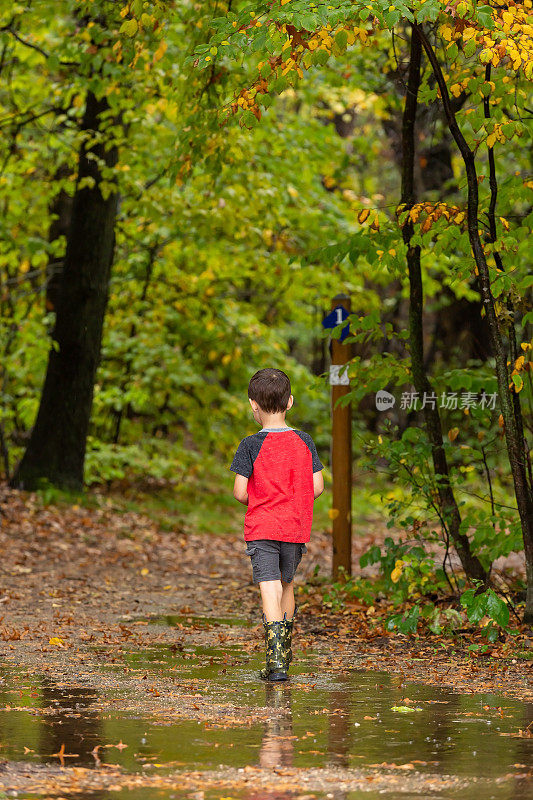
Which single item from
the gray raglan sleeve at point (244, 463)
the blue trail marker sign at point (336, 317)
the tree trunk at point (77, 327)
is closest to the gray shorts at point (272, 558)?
the gray raglan sleeve at point (244, 463)

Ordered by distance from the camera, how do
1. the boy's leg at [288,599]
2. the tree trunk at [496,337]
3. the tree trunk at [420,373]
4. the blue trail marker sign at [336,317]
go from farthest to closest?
the blue trail marker sign at [336,317]
the tree trunk at [420,373]
the tree trunk at [496,337]
the boy's leg at [288,599]

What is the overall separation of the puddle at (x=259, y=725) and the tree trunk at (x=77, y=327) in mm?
8822

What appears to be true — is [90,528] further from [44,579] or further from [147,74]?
[147,74]

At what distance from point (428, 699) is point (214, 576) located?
6686 millimetres

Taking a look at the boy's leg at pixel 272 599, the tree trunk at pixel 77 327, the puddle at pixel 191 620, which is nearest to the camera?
the boy's leg at pixel 272 599

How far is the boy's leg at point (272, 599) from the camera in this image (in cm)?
640

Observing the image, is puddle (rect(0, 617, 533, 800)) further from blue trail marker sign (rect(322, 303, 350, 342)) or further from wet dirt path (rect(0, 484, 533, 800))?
blue trail marker sign (rect(322, 303, 350, 342))

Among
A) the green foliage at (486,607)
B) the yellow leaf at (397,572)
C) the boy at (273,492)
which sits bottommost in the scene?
the green foliage at (486,607)

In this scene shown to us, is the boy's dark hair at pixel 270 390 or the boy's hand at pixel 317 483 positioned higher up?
the boy's dark hair at pixel 270 390

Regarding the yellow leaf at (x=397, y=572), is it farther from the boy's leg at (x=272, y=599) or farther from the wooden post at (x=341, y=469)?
the boy's leg at (x=272, y=599)

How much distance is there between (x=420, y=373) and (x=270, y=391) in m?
2.43

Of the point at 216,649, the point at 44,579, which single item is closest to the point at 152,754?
the point at 216,649

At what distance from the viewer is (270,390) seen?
6422 millimetres

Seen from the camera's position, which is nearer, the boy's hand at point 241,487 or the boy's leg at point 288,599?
the boy's hand at point 241,487
